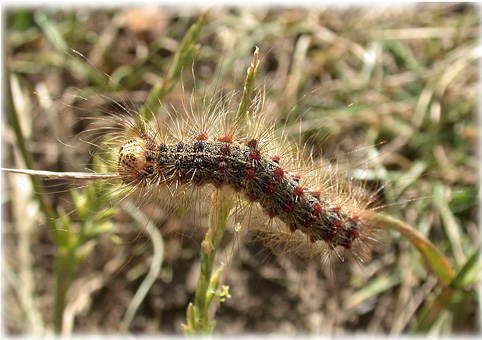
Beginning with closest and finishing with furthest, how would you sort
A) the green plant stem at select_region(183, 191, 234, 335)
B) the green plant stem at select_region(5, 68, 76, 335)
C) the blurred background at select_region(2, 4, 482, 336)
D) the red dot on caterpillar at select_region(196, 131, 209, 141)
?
the green plant stem at select_region(183, 191, 234, 335) → the red dot on caterpillar at select_region(196, 131, 209, 141) → the green plant stem at select_region(5, 68, 76, 335) → the blurred background at select_region(2, 4, 482, 336)

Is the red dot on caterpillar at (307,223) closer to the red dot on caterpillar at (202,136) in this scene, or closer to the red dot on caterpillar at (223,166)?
the red dot on caterpillar at (223,166)

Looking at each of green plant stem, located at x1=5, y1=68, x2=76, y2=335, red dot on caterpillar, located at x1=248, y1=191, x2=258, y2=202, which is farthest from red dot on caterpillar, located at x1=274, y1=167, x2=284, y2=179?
green plant stem, located at x1=5, y1=68, x2=76, y2=335

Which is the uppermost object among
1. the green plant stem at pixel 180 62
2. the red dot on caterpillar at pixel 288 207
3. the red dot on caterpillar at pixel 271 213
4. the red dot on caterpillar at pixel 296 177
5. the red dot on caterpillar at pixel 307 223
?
the green plant stem at pixel 180 62

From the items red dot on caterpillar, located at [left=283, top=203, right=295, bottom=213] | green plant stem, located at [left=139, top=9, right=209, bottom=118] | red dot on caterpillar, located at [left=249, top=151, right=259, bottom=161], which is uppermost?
green plant stem, located at [left=139, top=9, right=209, bottom=118]

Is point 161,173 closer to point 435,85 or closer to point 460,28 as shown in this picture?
point 435,85

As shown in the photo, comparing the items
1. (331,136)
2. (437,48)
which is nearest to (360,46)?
(437,48)

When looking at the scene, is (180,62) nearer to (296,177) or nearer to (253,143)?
(253,143)

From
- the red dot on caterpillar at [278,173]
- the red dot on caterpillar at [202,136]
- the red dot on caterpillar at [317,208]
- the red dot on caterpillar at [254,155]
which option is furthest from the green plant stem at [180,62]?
the red dot on caterpillar at [317,208]

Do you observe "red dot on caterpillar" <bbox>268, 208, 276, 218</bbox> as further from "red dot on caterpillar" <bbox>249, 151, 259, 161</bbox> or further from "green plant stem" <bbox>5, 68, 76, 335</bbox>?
"green plant stem" <bbox>5, 68, 76, 335</bbox>
